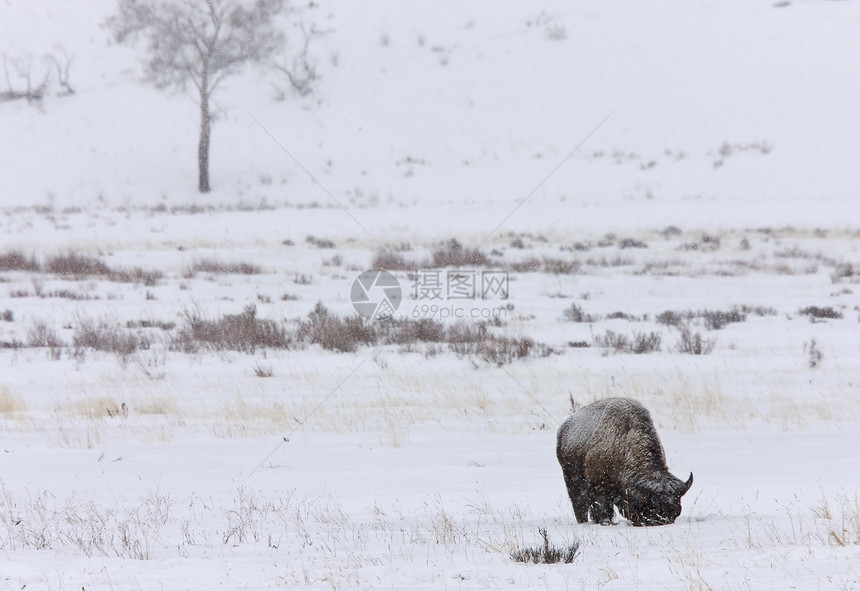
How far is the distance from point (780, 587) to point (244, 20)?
31.2 metres

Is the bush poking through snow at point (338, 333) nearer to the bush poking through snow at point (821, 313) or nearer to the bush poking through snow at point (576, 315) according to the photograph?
the bush poking through snow at point (576, 315)

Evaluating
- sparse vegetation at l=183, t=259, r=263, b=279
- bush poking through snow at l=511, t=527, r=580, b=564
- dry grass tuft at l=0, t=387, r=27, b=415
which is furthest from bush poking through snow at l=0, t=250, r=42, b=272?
bush poking through snow at l=511, t=527, r=580, b=564

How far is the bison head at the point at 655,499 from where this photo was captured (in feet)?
14.4

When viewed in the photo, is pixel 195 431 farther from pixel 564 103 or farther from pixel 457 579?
pixel 564 103

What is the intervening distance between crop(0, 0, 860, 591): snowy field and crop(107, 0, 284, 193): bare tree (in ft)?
14.9

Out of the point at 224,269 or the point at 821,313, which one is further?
the point at 224,269

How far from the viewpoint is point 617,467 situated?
4539mm

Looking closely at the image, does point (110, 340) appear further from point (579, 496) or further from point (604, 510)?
point (604, 510)

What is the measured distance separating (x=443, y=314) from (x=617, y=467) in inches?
340

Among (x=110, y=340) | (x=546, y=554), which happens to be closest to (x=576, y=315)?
(x=110, y=340)

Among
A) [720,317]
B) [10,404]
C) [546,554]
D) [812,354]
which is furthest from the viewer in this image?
[720,317]

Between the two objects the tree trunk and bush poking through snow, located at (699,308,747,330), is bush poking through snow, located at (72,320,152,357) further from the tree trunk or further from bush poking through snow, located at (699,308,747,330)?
the tree trunk

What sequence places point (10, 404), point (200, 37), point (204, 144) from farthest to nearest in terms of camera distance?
point (204, 144) < point (200, 37) < point (10, 404)

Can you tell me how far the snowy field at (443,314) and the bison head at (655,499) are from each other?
0.18m
